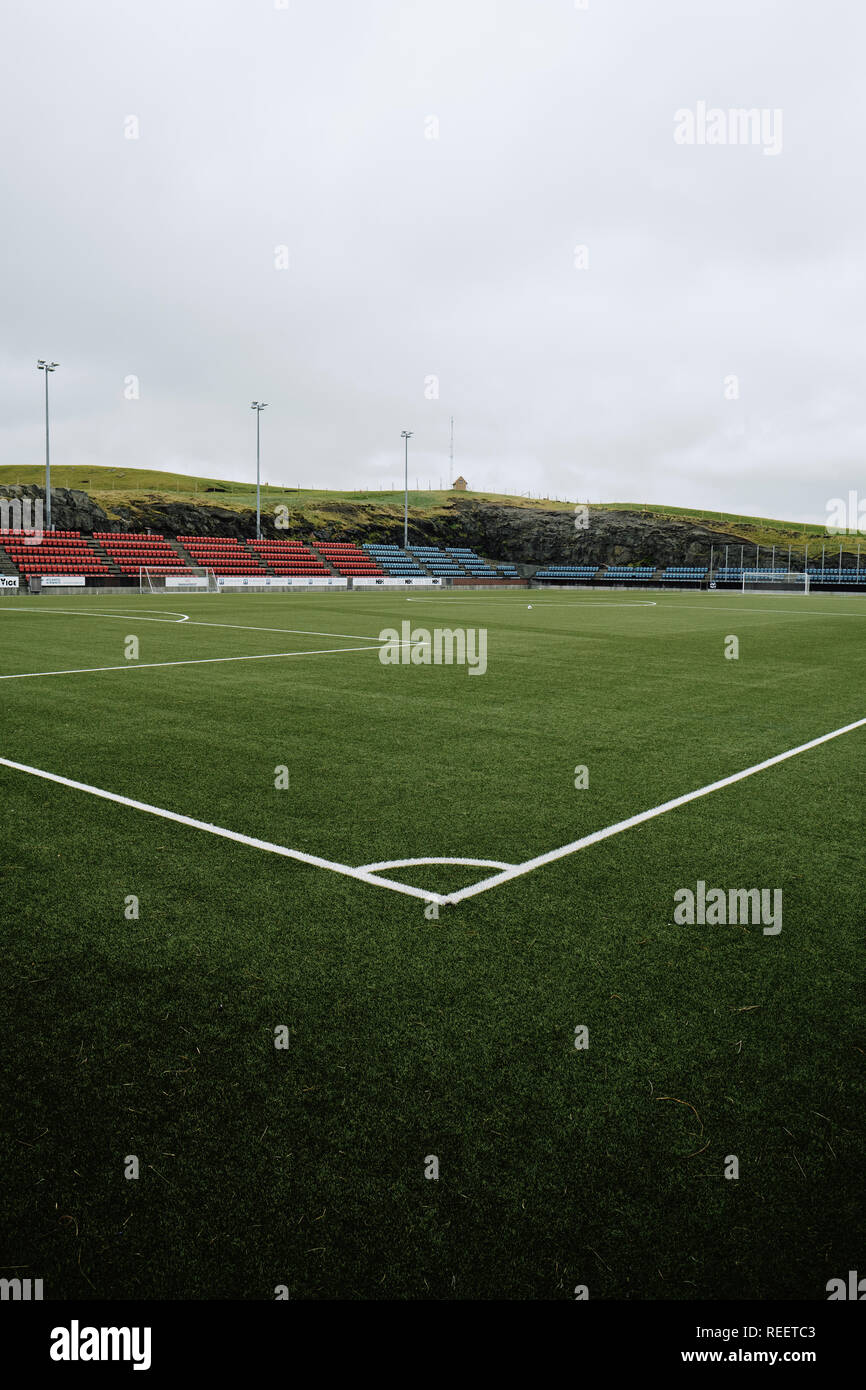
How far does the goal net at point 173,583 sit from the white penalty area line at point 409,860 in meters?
40.5

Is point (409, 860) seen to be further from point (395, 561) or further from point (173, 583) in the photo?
point (395, 561)

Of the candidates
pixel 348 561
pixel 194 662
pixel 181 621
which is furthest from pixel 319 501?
pixel 194 662

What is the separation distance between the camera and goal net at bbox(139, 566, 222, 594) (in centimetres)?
4575

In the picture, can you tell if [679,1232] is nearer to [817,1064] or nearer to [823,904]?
[817,1064]

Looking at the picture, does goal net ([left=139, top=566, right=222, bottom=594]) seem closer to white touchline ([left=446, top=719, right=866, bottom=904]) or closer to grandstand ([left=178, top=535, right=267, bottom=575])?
grandstand ([left=178, top=535, right=267, bottom=575])

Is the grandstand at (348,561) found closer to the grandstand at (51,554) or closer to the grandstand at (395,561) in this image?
the grandstand at (395,561)

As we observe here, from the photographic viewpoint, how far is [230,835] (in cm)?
525

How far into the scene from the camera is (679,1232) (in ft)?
7.37

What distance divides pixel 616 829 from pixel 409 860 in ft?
4.58

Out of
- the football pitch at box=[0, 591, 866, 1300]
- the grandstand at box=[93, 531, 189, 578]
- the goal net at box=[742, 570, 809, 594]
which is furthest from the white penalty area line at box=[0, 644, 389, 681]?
the goal net at box=[742, 570, 809, 594]

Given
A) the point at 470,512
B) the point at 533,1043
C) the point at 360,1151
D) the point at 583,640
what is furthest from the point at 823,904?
the point at 470,512

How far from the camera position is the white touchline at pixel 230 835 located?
4441mm

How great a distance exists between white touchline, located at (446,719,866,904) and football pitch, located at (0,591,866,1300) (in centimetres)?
3
